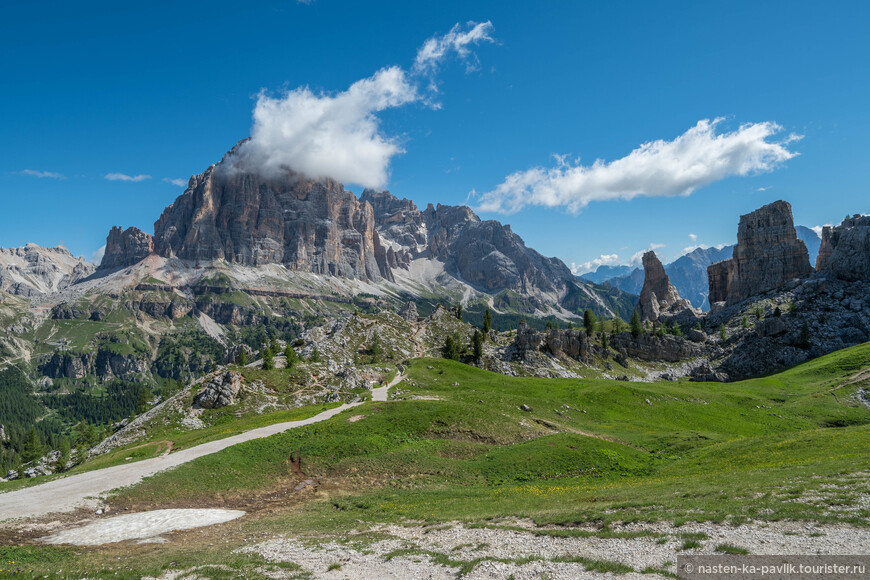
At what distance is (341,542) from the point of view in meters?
22.4

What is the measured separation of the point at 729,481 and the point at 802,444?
18058mm

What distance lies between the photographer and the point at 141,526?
2766cm

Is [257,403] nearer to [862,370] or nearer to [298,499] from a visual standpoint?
[298,499]

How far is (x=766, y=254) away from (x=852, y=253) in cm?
2653

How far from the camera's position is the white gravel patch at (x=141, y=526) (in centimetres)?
2497

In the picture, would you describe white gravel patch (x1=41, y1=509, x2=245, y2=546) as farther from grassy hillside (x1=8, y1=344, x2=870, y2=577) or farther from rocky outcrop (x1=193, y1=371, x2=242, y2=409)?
rocky outcrop (x1=193, y1=371, x2=242, y2=409)

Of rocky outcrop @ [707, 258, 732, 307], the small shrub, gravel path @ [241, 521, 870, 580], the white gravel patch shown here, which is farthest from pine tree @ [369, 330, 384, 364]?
rocky outcrop @ [707, 258, 732, 307]

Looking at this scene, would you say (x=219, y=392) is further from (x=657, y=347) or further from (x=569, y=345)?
(x=657, y=347)

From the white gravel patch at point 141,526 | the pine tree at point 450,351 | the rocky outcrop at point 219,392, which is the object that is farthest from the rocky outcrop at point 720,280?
the white gravel patch at point 141,526

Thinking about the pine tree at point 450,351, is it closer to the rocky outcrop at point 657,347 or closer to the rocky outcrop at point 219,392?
the rocky outcrop at point 219,392

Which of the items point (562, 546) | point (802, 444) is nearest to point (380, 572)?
point (562, 546)

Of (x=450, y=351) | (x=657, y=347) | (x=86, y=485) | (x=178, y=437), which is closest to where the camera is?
(x=86, y=485)

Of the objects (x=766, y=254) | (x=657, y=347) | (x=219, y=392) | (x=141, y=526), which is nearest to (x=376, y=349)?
(x=219, y=392)

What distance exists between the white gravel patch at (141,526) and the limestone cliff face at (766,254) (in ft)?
634
